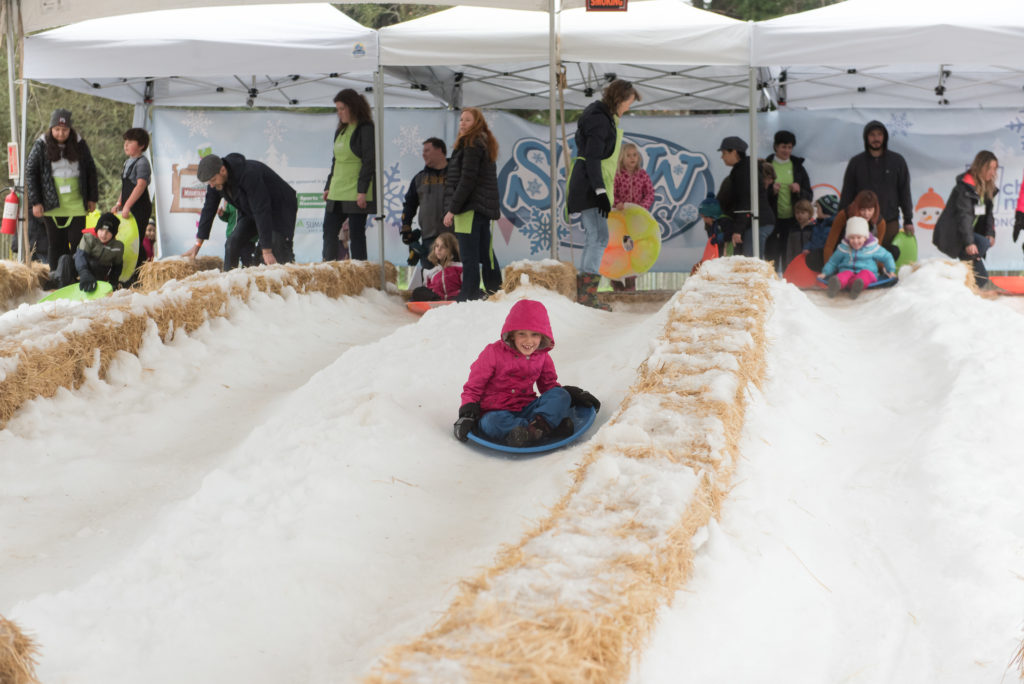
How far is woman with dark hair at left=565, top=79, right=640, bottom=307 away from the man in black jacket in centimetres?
283

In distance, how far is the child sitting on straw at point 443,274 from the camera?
9242mm

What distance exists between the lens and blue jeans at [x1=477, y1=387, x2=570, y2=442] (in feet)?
15.2

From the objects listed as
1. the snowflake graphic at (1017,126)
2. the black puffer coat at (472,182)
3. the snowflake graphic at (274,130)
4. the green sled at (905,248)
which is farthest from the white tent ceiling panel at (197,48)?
the snowflake graphic at (1017,126)

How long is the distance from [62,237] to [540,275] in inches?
Result: 212

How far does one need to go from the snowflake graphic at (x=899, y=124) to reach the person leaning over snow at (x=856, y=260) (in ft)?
10.8

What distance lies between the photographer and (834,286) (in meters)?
9.20

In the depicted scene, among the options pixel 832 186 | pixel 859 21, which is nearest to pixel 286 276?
pixel 859 21

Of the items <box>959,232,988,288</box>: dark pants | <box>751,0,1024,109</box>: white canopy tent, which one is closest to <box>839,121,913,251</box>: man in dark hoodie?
<box>959,232,988,288</box>: dark pants

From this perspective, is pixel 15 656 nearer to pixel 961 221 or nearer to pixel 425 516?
pixel 425 516

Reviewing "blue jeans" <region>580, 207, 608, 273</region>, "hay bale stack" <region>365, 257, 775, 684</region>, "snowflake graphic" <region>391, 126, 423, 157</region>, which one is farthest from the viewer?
"snowflake graphic" <region>391, 126, 423, 157</region>

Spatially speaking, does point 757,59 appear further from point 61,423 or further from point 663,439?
point 61,423

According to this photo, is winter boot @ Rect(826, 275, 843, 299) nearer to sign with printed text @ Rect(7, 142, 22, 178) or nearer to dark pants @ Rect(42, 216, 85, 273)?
dark pants @ Rect(42, 216, 85, 273)

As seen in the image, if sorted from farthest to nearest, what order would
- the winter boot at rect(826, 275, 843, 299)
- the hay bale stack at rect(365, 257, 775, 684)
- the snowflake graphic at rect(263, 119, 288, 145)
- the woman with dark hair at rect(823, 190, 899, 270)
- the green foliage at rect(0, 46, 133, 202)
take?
1. the green foliage at rect(0, 46, 133, 202)
2. the snowflake graphic at rect(263, 119, 288, 145)
3. the woman with dark hair at rect(823, 190, 899, 270)
4. the winter boot at rect(826, 275, 843, 299)
5. the hay bale stack at rect(365, 257, 775, 684)

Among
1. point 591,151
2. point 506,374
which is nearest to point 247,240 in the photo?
point 591,151
